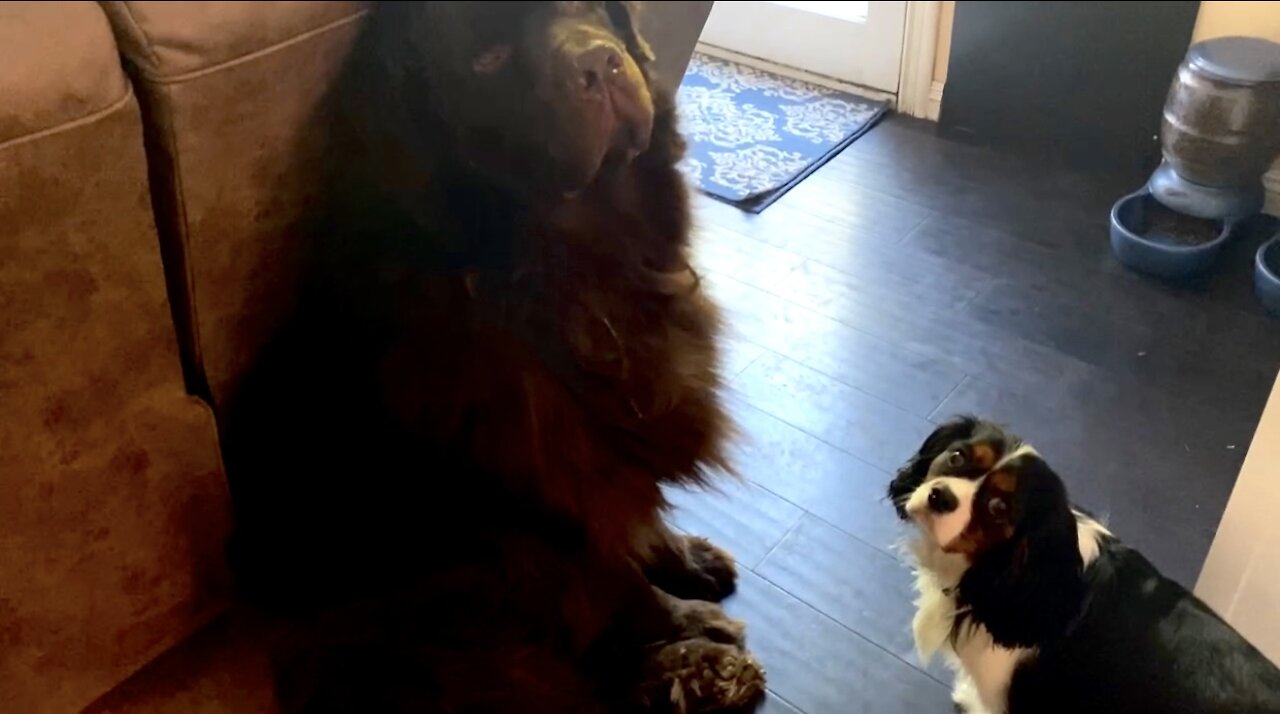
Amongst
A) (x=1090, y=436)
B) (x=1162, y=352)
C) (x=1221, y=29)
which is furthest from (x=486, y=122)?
(x=1221, y=29)

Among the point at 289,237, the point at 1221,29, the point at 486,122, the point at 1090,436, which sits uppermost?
the point at 486,122

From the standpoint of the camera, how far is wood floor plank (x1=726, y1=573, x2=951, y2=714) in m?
1.36

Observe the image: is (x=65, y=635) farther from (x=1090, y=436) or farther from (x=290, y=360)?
(x=1090, y=436)

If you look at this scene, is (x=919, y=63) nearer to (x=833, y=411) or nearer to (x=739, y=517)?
(x=833, y=411)

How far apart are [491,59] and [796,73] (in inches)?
75.9

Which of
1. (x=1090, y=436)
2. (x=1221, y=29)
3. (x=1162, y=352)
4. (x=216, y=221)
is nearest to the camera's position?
(x=216, y=221)

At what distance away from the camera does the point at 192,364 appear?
1172 mm

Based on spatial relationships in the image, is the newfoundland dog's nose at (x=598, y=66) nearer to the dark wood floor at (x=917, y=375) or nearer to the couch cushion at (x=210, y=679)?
the dark wood floor at (x=917, y=375)

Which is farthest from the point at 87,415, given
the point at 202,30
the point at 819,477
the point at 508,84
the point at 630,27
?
the point at 819,477

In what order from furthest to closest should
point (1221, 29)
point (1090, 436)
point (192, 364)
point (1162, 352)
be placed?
point (1221, 29) → point (1162, 352) → point (1090, 436) → point (192, 364)

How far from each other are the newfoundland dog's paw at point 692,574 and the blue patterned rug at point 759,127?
987mm

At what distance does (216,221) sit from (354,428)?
0.23 m

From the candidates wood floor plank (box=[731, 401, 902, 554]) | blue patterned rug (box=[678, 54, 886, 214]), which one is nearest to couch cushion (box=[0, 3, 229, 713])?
wood floor plank (box=[731, 401, 902, 554])

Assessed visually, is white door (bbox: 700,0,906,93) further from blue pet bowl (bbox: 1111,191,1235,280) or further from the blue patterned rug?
blue pet bowl (bbox: 1111,191,1235,280)
